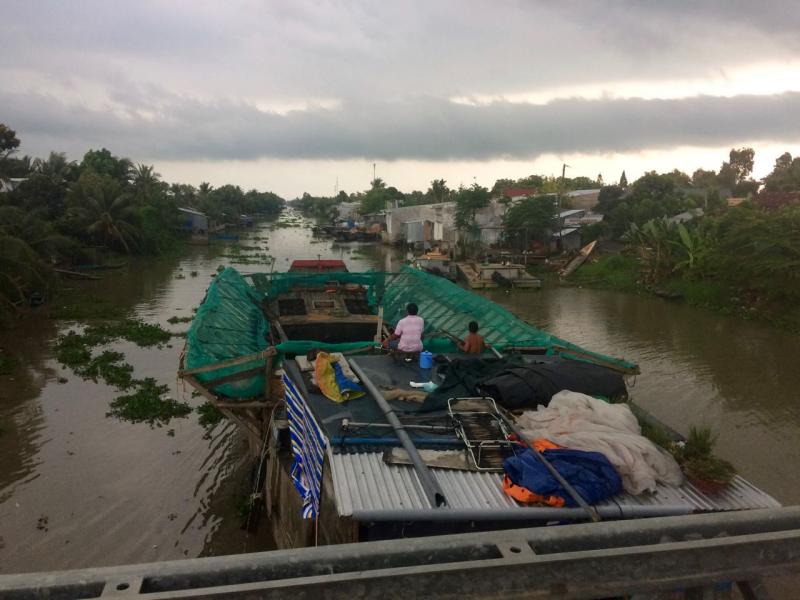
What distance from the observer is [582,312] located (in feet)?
72.2

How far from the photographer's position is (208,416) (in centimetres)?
1122

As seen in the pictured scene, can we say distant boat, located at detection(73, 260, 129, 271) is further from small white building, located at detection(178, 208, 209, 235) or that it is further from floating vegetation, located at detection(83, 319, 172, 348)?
small white building, located at detection(178, 208, 209, 235)

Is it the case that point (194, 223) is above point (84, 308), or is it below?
above

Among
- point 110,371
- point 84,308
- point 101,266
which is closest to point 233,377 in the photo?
point 110,371

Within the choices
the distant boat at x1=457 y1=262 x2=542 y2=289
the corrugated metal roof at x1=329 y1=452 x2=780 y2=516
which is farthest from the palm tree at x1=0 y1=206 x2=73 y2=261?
the corrugated metal roof at x1=329 y1=452 x2=780 y2=516

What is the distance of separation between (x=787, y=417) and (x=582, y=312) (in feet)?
34.8

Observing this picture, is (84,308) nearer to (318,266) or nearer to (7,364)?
(7,364)

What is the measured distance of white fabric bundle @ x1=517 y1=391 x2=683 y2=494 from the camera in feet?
13.9

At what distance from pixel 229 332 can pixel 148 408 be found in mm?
2741

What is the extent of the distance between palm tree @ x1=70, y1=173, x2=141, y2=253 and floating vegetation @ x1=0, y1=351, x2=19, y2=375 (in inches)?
787

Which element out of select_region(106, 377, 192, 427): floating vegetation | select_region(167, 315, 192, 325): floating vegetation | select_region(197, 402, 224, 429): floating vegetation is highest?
select_region(106, 377, 192, 427): floating vegetation

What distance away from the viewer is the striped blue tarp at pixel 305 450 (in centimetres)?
487

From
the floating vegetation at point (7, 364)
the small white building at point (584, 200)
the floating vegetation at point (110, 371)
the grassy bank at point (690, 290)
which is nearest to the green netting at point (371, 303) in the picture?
the floating vegetation at point (110, 371)

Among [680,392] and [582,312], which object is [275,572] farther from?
[582,312]
